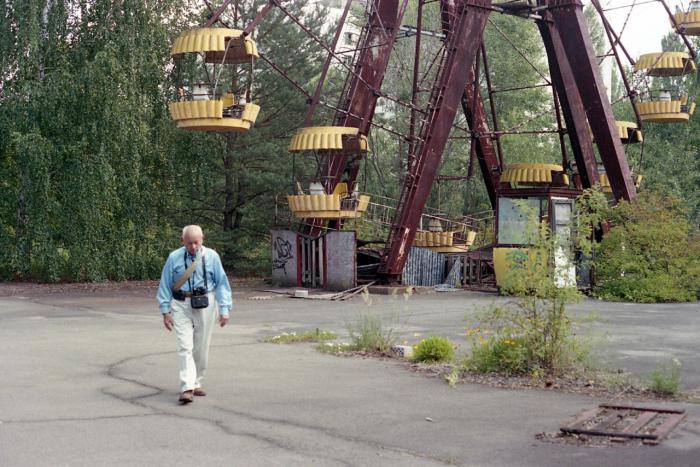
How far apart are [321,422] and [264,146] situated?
26522 millimetres

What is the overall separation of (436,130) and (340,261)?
4541 millimetres

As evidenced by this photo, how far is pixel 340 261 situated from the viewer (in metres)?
28.0

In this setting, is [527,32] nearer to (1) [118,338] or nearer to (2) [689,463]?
(1) [118,338]

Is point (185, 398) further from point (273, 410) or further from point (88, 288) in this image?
point (88, 288)

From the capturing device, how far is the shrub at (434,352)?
12516 millimetres

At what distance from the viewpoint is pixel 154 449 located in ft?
25.4

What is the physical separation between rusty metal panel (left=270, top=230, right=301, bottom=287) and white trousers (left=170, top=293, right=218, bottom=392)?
1920 cm

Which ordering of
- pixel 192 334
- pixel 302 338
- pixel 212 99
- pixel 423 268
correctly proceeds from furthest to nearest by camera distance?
pixel 423 268 < pixel 212 99 < pixel 302 338 < pixel 192 334

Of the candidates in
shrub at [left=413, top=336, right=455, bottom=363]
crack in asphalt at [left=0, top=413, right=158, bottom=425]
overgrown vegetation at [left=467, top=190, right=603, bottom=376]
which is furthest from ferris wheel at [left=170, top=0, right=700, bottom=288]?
crack in asphalt at [left=0, top=413, right=158, bottom=425]

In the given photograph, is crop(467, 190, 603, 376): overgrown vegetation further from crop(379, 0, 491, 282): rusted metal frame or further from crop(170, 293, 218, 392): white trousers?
crop(379, 0, 491, 282): rusted metal frame

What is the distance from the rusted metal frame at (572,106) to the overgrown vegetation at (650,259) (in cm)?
386

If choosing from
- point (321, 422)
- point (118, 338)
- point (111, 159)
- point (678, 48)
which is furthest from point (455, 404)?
point (678, 48)

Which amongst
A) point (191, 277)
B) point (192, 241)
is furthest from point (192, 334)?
point (192, 241)

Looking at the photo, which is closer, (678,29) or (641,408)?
(641,408)
